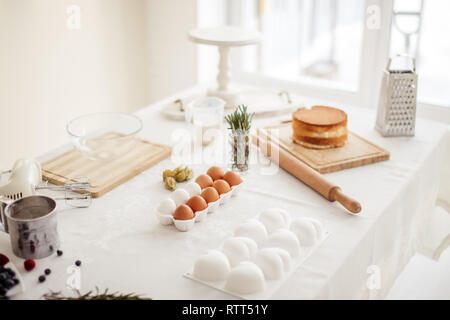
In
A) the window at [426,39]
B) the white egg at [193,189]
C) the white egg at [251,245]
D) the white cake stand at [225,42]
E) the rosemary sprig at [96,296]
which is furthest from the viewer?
the window at [426,39]

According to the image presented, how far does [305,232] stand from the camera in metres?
1.17

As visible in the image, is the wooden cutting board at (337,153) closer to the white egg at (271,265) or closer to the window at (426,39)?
the white egg at (271,265)

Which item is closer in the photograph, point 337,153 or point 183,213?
point 183,213

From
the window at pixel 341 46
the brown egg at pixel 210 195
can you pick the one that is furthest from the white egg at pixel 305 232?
the window at pixel 341 46

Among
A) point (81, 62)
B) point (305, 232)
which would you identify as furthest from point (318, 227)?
point (81, 62)

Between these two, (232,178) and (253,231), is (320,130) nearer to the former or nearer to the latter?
(232,178)

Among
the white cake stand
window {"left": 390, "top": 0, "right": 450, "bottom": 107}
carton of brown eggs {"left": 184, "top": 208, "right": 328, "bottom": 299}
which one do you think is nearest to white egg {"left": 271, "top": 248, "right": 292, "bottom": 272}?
carton of brown eggs {"left": 184, "top": 208, "right": 328, "bottom": 299}

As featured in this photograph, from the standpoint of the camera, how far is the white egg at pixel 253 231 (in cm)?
115

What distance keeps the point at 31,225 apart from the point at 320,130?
0.92m

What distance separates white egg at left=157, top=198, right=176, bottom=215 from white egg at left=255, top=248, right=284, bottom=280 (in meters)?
0.28

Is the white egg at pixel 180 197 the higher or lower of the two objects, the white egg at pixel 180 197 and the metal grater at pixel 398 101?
the lower

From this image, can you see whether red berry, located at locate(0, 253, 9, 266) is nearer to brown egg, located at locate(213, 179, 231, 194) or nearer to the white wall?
brown egg, located at locate(213, 179, 231, 194)

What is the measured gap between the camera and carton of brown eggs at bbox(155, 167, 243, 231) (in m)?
1.22

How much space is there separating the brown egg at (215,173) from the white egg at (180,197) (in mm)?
149
